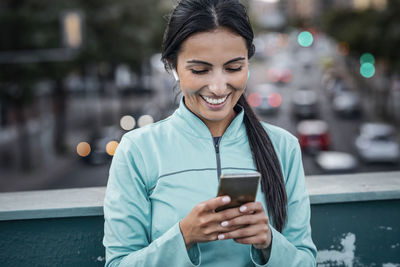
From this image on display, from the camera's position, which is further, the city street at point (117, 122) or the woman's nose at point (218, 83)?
the city street at point (117, 122)

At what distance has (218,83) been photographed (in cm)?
230

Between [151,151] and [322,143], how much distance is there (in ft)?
76.4

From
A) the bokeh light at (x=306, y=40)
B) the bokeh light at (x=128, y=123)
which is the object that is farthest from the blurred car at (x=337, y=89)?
the bokeh light at (x=306, y=40)

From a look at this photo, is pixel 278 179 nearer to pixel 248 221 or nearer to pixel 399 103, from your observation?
pixel 248 221

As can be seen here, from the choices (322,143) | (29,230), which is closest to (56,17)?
(322,143)

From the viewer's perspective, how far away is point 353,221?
9.82 ft

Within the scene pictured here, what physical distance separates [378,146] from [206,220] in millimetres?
22355

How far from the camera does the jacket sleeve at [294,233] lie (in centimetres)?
221

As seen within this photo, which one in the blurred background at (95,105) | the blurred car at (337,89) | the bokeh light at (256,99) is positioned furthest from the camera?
the blurred car at (337,89)

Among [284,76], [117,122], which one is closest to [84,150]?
[117,122]

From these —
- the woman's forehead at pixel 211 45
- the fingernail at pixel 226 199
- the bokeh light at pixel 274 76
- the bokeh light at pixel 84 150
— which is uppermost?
the woman's forehead at pixel 211 45

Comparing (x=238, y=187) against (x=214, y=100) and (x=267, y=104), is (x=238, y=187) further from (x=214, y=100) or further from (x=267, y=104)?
(x=267, y=104)

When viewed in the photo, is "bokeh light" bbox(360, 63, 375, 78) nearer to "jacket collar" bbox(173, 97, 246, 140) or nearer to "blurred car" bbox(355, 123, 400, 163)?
"blurred car" bbox(355, 123, 400, 163)

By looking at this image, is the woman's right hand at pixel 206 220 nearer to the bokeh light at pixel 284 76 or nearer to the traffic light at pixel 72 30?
the traffic light at pixel 72 30
